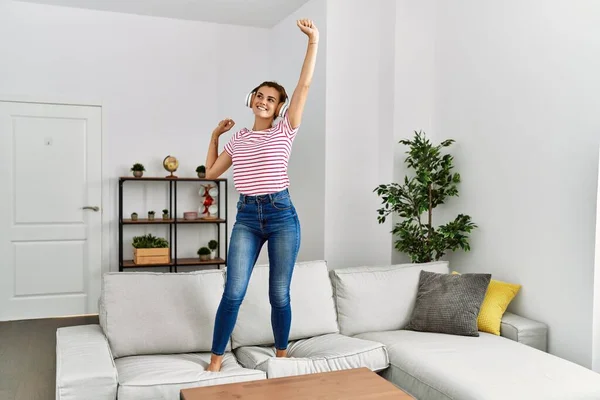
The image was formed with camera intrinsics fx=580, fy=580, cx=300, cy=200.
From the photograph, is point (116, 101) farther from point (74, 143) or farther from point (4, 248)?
point (4, 248)

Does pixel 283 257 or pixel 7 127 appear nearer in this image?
pixel 283 257

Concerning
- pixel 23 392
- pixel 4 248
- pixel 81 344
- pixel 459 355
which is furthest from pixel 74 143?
pixel 459 355

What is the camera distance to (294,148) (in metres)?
5.39

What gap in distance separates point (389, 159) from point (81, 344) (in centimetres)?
284

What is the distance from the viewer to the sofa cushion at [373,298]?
3.32 meters

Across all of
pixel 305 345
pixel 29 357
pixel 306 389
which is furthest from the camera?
pixel 29 357

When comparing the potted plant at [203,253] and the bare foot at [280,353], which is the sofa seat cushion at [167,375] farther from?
the potted plant at [203,253]

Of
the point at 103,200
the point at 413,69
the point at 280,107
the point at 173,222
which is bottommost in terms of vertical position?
the point at 173,222

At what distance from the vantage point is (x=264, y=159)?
2613 mm

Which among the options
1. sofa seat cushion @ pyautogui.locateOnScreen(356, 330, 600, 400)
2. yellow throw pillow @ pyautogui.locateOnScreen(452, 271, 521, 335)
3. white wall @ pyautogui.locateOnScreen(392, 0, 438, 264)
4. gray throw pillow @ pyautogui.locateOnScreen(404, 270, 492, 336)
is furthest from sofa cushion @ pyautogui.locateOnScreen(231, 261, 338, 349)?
white wall @ pyautogui.locateOnScreen(392, 0, 438, 264)

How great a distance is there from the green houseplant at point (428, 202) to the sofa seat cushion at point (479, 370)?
95 centimetres

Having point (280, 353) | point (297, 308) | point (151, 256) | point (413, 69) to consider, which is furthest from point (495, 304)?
point (151, 256)

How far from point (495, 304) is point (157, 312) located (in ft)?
6.23

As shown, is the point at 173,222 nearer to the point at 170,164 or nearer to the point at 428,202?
the point at 170,164
